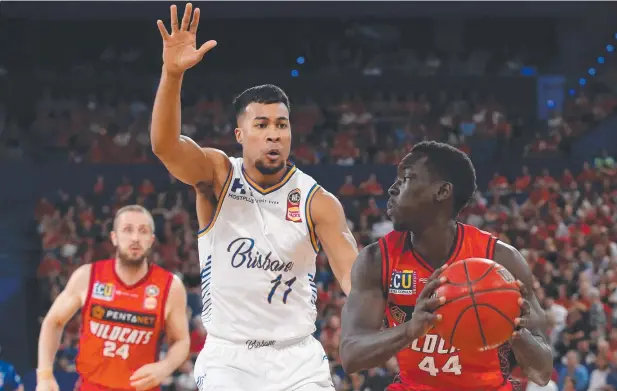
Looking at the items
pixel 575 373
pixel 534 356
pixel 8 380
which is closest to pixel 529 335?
pixel 534 356

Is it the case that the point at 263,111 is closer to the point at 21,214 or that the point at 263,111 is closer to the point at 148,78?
the point at 21,214

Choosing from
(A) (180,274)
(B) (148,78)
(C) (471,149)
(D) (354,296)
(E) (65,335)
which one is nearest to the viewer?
(D) (354,296)

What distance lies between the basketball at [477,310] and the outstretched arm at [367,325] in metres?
0.18

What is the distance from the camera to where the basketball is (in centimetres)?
351

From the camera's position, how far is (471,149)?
18188mm

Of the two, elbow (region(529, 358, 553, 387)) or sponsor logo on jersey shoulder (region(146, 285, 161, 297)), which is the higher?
elbow (region(529, 358, 553, 387))

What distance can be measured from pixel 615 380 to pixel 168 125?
26.9ft

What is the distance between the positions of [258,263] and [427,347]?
4.52 feet

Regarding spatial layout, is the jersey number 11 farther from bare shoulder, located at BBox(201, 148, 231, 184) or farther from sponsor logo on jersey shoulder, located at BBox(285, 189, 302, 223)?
bare shoulder, located at BBox(201, 148, 231, 184)

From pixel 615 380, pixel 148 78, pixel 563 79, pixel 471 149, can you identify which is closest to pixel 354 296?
pixel 615 380

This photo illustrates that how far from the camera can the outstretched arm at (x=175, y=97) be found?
473 centimetres

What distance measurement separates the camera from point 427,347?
4.05 metres

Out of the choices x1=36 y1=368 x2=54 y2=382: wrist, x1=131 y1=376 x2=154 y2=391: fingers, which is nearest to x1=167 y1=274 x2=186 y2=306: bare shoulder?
x1=131 y1=376 x2=154 y2=391: fingers

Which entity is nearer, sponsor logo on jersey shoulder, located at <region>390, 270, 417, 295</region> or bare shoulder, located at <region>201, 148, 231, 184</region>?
sponsor logo on jersey shoulder, located at <region>390, 270, 417, 295</region>
